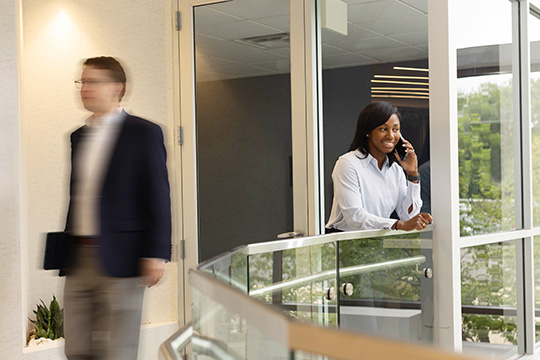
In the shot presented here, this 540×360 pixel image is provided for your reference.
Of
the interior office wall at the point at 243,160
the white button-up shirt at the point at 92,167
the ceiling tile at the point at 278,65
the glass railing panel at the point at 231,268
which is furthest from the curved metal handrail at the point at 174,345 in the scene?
the ceiling tile at the point at 278,65

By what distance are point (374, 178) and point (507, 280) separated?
1436mm

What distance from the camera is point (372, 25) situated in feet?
13.1

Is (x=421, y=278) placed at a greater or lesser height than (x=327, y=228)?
lesser

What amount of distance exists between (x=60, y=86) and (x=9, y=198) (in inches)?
41.3

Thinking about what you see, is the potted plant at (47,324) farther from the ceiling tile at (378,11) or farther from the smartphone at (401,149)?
the ceiling tile at (378,11)

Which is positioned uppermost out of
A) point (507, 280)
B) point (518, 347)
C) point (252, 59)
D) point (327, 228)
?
point (252, 59)

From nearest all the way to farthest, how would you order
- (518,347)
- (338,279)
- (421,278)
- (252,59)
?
1. (338,279)
2. (421,278)
3. (252,59)
4. (518,347)

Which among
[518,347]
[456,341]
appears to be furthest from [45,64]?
[518,347]

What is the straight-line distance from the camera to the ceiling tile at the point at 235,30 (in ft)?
14.4

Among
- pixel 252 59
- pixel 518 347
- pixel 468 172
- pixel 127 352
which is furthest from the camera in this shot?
pixel 518 347

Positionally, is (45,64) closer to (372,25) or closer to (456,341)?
(372,25)

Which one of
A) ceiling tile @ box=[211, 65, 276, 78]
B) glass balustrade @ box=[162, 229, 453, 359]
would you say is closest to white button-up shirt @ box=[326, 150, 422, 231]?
glass balustrade @ box=[162, 229, 453, 359]

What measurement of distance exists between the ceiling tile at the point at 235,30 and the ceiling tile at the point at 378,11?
532 millimetres

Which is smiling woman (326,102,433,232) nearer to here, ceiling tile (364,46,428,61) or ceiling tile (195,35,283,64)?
ceiling tile (364,46,428,61)
